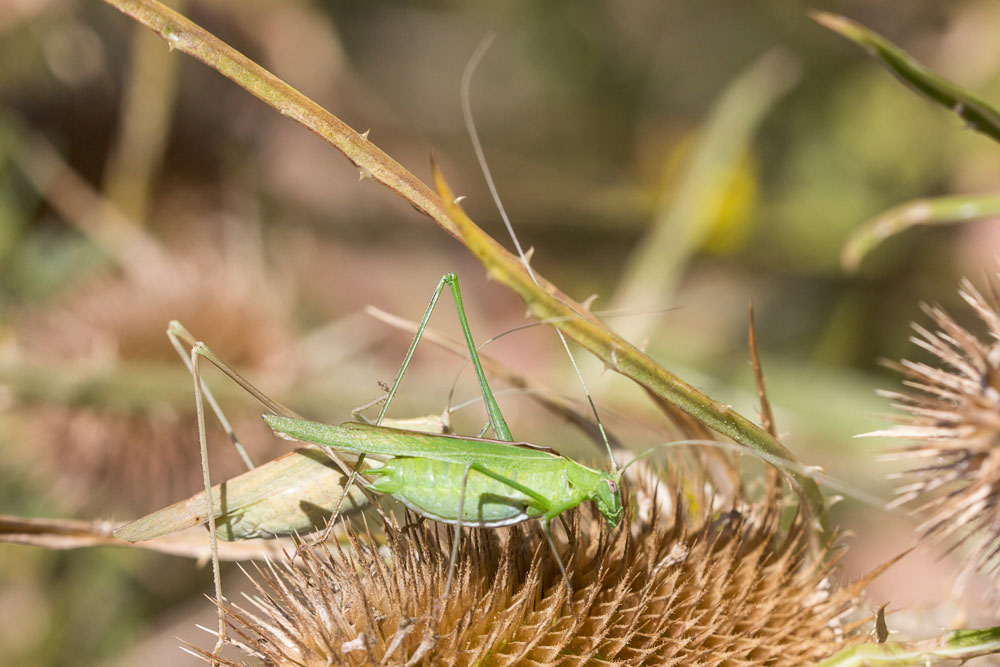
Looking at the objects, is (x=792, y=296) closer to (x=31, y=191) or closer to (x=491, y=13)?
(x=491, y=13)

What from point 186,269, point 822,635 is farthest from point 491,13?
point 822,635

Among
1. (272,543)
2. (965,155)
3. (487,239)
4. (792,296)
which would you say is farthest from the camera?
(792,296)

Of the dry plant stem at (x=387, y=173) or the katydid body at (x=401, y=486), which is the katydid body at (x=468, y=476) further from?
the dry plant stem at (x=387, y=173)

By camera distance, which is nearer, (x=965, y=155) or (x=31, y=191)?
(x=965, y=155)

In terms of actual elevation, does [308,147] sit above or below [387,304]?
above

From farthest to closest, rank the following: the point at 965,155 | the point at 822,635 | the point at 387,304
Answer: the point at 387,304
the point at 965,155
the point at 822,635

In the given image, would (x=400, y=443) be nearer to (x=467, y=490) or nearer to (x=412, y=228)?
(x=467, y=490)

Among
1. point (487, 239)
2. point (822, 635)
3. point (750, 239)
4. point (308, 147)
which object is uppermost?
point (308, 147)
